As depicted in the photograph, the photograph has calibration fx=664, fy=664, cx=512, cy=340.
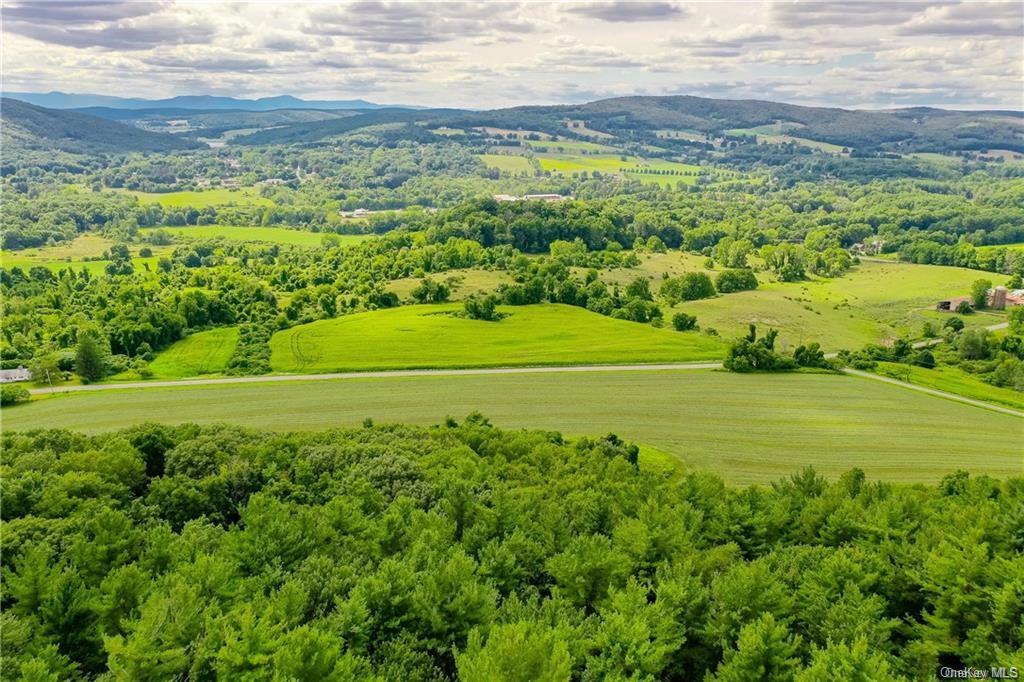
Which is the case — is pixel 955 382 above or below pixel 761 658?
below

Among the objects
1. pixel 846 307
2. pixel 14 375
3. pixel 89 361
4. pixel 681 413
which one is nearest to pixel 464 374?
pixel 681 413

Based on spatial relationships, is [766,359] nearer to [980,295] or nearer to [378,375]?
[378,375]

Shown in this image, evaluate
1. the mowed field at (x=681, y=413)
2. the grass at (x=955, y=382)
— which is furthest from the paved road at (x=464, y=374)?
the mowed field at (x=681, y=413)

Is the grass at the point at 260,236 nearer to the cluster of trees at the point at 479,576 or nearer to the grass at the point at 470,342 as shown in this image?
the grass at the point at 470,342

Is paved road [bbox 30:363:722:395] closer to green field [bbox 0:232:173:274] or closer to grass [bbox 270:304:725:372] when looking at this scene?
grass [bbox 270:304:725:372]

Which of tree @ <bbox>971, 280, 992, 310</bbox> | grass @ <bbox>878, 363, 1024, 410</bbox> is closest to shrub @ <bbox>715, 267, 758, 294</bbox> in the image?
tree @ <bbox>971, 280, 992, 310</bbox>

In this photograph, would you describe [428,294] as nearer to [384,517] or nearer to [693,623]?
[384,517]
